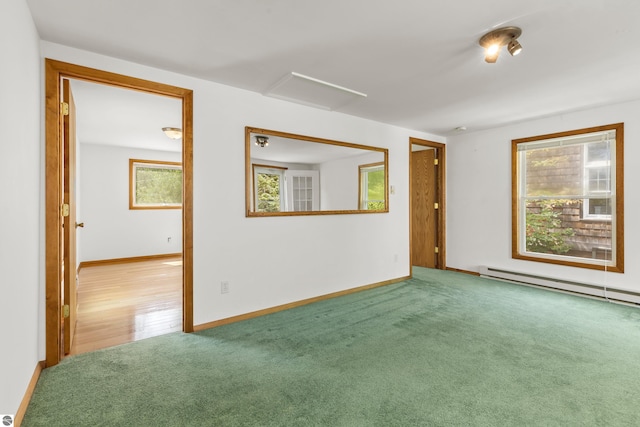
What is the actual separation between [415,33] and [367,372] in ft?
7.72

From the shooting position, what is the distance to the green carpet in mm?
1697

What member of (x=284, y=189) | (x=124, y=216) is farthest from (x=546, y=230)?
(x=124, y=216)

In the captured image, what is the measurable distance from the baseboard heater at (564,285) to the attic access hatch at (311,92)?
3344 millimetres

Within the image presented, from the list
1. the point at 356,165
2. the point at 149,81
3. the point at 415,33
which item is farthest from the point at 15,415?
the point at 356,165

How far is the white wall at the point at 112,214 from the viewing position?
19.5 feet

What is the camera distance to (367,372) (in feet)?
6.95

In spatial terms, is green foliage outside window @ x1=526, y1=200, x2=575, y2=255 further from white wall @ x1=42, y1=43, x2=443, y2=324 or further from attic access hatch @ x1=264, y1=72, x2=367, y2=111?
attic access hatch @ x1=264, y1=72, x2=367, y2=111

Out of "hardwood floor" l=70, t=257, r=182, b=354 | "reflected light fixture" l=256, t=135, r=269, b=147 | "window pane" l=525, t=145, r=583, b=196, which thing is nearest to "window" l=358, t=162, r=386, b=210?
"reflected light fixture" l=256, t=135, r=269, b=147

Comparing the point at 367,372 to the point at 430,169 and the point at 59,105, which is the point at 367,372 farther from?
the point at 430,169

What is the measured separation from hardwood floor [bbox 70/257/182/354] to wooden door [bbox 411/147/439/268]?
411 centimetres

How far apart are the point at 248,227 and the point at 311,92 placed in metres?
1.55

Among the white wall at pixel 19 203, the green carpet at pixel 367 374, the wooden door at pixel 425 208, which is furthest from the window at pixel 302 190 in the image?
the wooden door at pixel 425 208

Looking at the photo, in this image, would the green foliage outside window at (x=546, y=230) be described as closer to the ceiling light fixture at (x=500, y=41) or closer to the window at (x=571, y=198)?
the window at (x=571, y=198)

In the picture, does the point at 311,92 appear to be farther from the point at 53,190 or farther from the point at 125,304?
the point at 125,304
